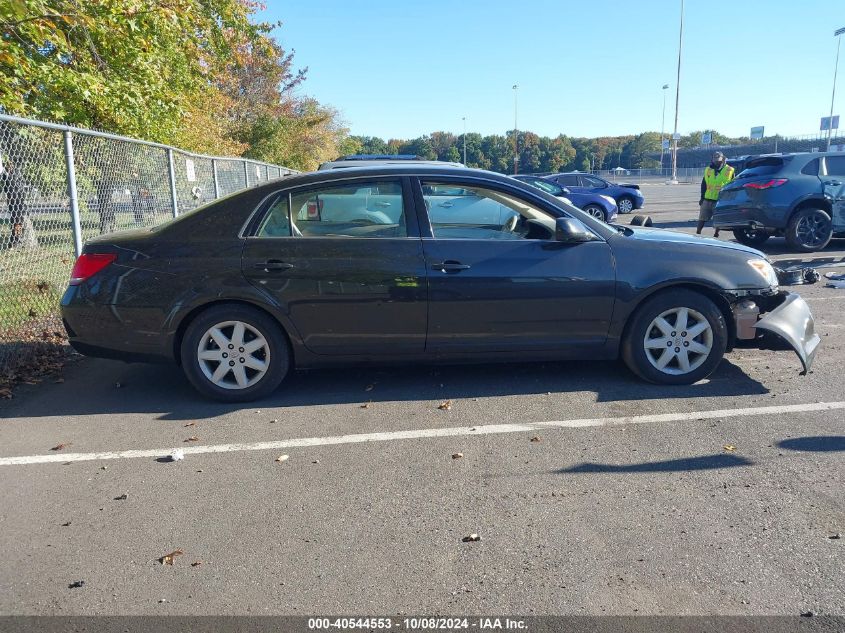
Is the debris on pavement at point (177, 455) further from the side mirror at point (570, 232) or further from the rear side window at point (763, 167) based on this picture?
the rear side window at point (763, 167)

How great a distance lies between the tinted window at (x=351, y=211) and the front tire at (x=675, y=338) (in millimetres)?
1907

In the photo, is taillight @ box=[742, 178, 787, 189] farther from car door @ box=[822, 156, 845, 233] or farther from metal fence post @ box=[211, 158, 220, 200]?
metal fence post @ box=[211, 158, 220, 200]

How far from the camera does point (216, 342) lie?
477cm

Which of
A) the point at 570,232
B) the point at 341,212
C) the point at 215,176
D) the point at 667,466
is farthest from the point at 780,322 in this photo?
the point at 215,176

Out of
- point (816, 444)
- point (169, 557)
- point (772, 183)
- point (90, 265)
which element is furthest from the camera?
point (772, 183)

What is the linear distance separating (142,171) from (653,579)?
28.4 ft

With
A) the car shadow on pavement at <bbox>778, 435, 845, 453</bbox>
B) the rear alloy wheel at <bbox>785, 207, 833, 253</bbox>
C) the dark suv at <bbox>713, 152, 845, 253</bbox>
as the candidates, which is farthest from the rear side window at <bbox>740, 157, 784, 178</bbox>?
the car shadow on pavement at <bbox>778, 435, 845, 453</bbox>

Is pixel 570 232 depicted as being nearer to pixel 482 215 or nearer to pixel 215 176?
pixel 482 215

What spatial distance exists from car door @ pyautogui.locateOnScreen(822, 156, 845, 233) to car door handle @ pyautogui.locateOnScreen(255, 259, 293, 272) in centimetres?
1046

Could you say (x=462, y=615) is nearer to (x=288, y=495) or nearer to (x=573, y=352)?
(x=288, y=495)

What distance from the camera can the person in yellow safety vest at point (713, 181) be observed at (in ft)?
41.2

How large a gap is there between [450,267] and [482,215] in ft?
1.79

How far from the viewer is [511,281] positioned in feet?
15.7

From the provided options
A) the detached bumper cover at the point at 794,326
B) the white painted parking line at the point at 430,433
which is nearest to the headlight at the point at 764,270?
the detached bumper cover at the point at 794,326
